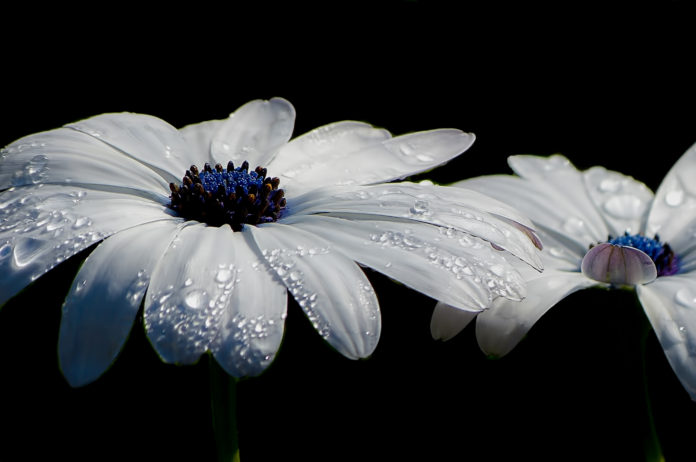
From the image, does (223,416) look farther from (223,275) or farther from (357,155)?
(357,155)

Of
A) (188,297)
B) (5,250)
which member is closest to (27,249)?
(5,250)

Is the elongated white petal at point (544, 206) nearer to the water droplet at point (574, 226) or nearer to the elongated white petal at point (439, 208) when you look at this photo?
the water droplet at point (574, 226)

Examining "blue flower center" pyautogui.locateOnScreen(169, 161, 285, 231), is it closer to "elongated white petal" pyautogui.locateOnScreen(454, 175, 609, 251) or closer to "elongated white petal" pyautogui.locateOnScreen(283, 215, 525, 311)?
"elongated white petal" pyautogui.locateOnScreen(283, 215, 525, 311)

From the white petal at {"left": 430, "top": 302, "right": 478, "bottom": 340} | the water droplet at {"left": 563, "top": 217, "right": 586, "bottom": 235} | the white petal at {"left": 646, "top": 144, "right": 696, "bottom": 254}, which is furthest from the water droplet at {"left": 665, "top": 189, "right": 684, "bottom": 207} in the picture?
the white petal at {"left": 430, "top": 302, "right": 478, "bottom": 340}

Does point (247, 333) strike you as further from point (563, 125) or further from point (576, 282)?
point (563, 125)

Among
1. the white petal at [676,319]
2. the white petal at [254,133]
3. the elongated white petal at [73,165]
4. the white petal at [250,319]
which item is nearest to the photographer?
the white petal at [250,319]

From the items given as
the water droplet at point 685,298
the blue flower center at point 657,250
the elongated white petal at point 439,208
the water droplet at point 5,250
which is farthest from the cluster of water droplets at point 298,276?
the blue flower center at point 657,250
